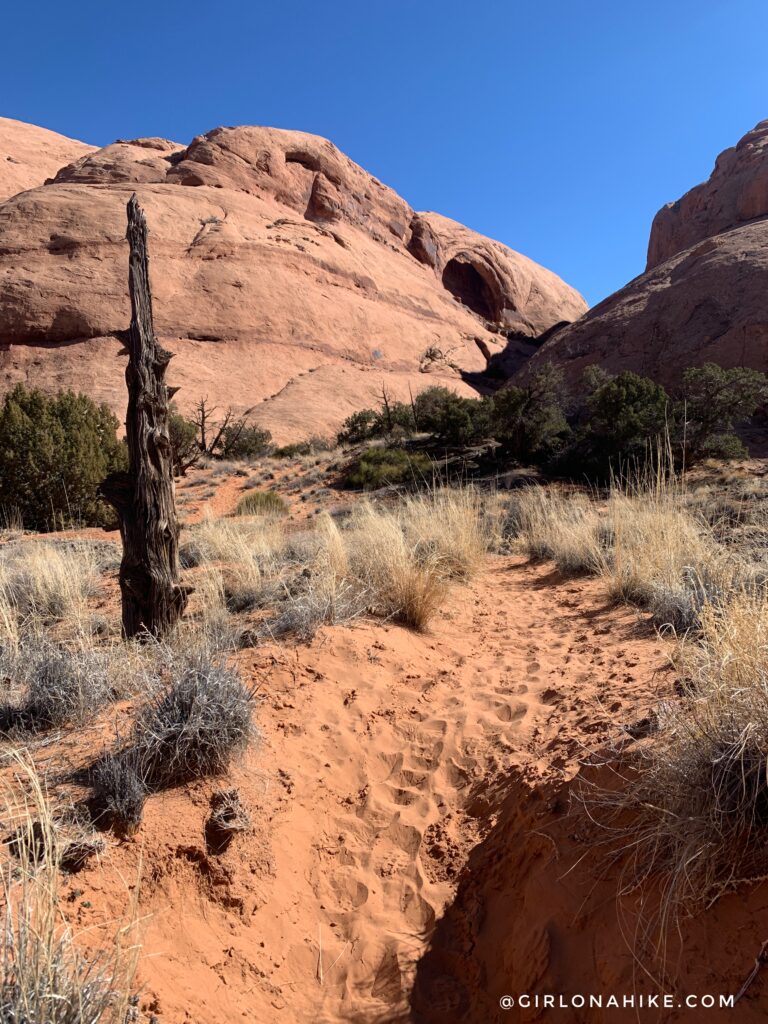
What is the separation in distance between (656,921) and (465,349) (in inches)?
1577

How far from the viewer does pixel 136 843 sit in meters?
2.24

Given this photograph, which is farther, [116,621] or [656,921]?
[116,621]

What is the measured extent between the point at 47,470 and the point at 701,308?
22.9 m

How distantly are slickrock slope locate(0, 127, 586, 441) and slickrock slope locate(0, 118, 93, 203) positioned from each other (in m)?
5.69

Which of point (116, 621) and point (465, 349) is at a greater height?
point (465, 349)

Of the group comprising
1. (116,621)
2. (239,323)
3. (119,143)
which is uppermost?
(119,143)

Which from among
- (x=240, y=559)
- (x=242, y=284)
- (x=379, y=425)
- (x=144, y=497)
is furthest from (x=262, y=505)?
(x=242, y=284)

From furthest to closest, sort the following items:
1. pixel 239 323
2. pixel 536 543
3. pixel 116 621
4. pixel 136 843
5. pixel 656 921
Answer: pixel 239 323, pixel 536 543, pixel 116 621, pixel 136 843, pixel 656 921

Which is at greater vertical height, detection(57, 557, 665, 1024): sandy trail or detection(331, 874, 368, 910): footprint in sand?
detection(57, 557, 665, 1024): sandy trail

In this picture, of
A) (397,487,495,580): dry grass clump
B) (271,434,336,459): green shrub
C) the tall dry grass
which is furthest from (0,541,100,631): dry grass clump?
(271,434,336,459): green shrub

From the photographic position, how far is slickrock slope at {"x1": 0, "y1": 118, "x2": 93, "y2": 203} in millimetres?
37888

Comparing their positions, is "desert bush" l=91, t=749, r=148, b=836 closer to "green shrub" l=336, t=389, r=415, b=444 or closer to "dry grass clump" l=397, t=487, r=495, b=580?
"dry grass clump" l=397, t=487, r=495, b=580

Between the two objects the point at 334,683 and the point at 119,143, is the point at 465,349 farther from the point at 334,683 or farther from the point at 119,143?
the point at 334,683

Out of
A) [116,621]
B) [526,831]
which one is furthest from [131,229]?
[526,831]
